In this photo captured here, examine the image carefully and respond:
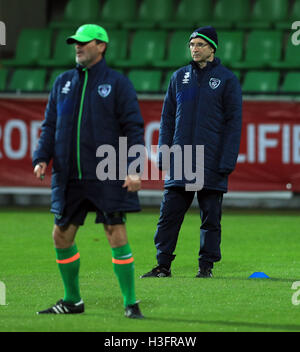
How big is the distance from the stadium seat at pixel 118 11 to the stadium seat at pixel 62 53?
0.95 m

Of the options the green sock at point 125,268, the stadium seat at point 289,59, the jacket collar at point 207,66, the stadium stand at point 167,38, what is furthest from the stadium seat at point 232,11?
the green sock at point 125,268

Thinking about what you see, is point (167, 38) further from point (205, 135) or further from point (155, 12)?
point (205, 135)

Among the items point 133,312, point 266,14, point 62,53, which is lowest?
point 133,312

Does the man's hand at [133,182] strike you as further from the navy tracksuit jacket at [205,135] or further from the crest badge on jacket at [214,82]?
the crest badge on jacket at [214,82]

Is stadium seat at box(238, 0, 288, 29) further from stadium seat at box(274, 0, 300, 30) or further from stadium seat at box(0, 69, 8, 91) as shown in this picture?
stadium seat at box(0, 69, 8, 91)

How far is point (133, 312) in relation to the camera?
6.12 meters

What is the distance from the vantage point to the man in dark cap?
7848mm

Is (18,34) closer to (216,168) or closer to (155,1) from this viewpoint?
(155,1)

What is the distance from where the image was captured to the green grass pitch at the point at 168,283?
19.6 ft

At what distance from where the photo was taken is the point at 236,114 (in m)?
7.82

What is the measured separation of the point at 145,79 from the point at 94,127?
32.7 feet

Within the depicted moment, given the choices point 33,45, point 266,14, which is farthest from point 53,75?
point 266,14

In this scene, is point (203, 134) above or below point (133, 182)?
above
